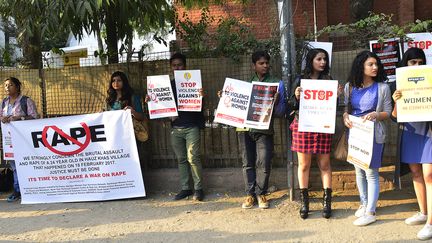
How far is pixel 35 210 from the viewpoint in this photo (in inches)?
238

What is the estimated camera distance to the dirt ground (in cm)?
471

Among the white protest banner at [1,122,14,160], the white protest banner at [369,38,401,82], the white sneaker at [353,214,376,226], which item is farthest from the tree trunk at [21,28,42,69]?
the white sneaker at [353,214,376,226]

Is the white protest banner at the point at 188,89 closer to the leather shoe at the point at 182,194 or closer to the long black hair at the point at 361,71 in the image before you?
the leather shoe at the point at 182,194

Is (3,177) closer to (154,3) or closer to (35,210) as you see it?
(35,210)

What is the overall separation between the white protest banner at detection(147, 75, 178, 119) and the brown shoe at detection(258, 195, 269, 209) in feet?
5.08

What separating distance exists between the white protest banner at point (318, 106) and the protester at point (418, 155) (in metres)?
0.64

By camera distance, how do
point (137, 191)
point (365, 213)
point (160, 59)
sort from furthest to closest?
point (160, 59) → point (137, 191) → point (365, 213)

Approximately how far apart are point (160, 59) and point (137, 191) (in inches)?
77.7

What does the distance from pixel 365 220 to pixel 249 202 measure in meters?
1.44

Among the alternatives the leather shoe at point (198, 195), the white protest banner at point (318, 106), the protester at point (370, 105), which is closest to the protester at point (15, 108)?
the leather shoe at point (198, 195)

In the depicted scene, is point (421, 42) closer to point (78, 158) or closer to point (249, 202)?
point (249, 202)

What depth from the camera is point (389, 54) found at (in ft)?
18.9

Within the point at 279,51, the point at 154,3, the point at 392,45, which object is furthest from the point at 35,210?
the point at 392,45

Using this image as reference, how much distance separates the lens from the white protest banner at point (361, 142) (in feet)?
15.1
